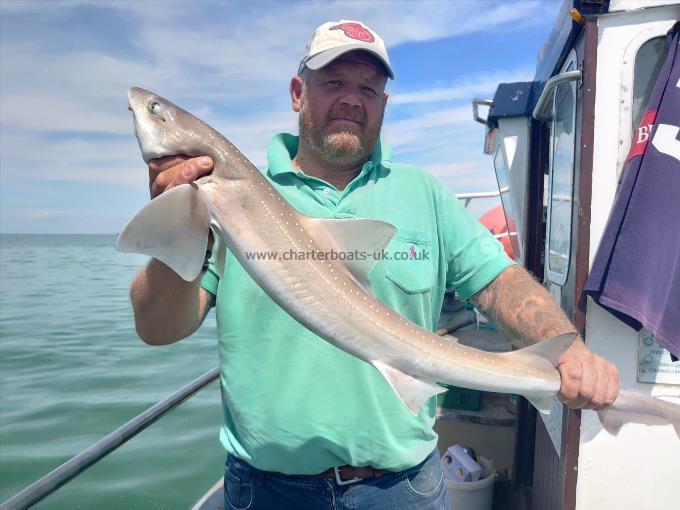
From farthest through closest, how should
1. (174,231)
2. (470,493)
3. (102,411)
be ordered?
(102,411) < (470,493) < (174,231)

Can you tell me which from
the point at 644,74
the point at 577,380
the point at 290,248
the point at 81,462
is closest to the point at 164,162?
the point at 290,248

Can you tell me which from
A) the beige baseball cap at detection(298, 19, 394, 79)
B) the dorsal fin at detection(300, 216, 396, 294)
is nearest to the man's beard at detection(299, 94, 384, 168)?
the beige baseball cap at detection(298, 19, 394, 79)

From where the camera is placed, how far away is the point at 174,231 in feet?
5.95

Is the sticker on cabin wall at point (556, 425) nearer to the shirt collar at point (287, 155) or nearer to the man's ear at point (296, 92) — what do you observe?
the shirt collar at point (287, 155)

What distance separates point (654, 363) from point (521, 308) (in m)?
0.97

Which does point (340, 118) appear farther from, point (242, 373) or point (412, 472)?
point (412, 472)

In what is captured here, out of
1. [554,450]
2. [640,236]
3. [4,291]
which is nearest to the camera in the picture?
[640,236]

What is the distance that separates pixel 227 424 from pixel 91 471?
22.2ft

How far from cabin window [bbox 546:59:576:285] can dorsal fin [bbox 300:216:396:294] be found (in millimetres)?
1675

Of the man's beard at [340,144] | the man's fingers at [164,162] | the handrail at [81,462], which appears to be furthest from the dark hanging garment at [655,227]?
the handrail at [81,462]

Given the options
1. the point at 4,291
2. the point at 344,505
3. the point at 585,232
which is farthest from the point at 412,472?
the point at 4,291

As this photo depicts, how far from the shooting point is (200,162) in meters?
1.86

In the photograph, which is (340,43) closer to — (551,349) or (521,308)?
(521,308)

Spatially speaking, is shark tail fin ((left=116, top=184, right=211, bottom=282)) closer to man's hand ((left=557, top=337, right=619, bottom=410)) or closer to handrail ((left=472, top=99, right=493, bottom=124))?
man's hand ((left=557, top=337, right=619, bottom=410))
